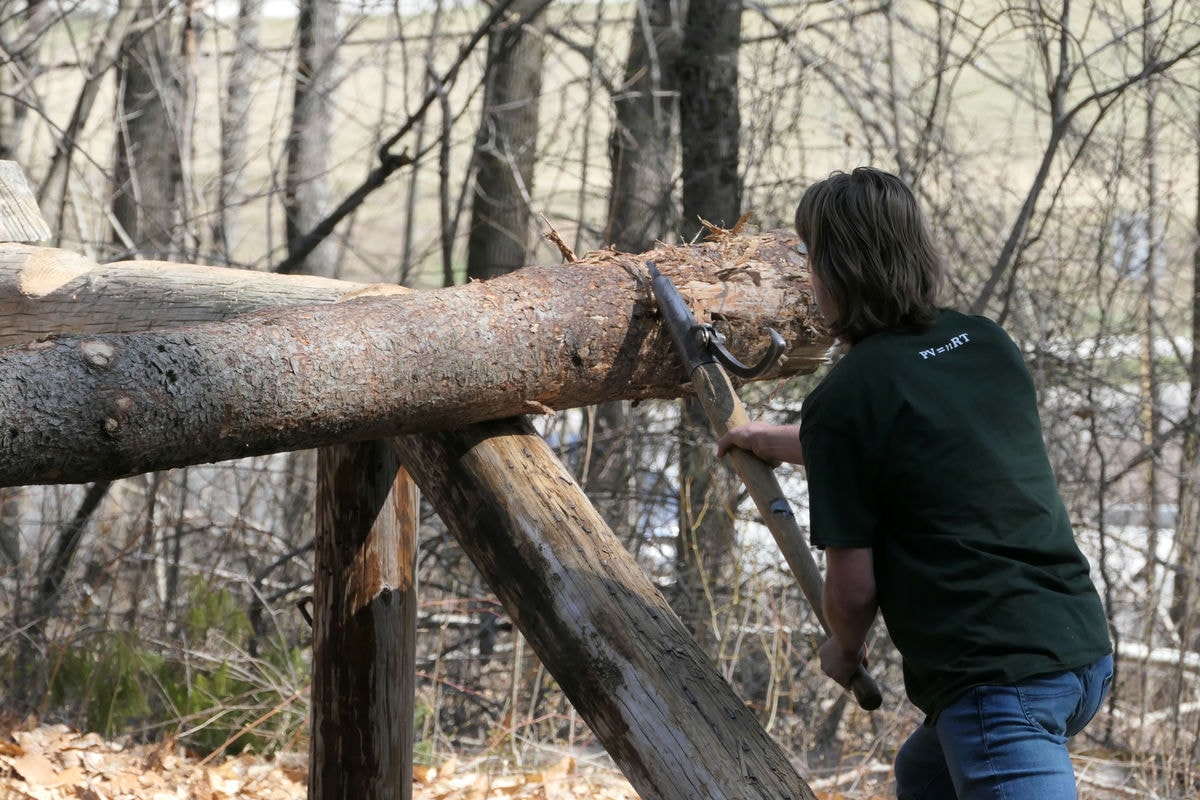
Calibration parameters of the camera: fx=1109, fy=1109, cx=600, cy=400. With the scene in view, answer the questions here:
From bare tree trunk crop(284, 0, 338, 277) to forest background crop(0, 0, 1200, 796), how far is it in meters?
0.66

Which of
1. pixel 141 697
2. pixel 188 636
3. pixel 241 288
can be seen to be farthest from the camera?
pixel 188 636

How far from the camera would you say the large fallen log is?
190 centimetres

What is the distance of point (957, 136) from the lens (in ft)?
26.4

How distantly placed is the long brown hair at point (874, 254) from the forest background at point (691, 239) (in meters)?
3.37

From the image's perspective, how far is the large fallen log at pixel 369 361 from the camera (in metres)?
1.90

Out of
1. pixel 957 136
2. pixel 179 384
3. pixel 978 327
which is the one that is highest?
pixel 957 136

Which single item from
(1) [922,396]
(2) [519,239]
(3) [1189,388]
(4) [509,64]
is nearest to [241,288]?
(1) [922,396]

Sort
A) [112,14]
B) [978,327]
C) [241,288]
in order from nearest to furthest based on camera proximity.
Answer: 1. [978,327]
2. [241,288]
3. [112,14]

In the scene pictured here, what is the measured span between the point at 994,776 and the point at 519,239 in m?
6.15

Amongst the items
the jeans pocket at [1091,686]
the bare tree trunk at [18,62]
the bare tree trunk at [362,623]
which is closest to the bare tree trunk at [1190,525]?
the jeans pocket at [1091,686]

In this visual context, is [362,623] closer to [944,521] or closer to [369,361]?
[369,361]

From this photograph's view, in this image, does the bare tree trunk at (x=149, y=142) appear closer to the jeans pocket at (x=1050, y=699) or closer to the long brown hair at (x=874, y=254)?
the long brown hair at (x=874, y=254)

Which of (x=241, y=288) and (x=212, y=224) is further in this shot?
(x=212, y=224)

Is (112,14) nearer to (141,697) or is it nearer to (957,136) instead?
(141,697)
